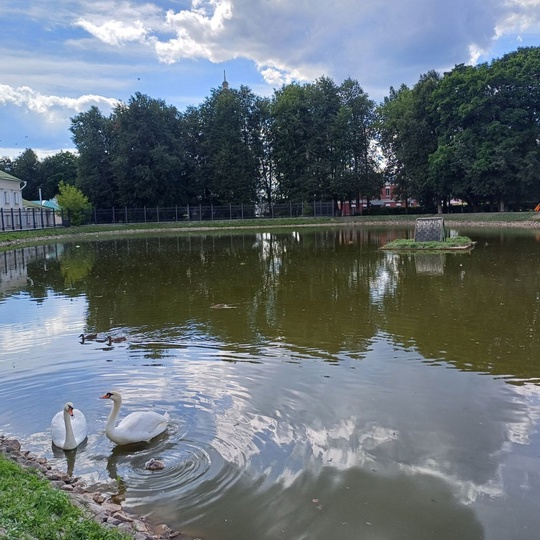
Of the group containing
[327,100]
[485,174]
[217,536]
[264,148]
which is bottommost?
[217,536]

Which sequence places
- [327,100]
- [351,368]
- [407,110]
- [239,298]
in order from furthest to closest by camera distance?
[327,100], [407,110], [239,298], [351,368]

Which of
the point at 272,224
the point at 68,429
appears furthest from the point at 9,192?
the point at 68,429

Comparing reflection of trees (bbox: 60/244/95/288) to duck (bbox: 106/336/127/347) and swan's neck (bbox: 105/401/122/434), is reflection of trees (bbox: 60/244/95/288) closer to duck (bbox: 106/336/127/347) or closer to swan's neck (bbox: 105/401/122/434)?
duck (bbox: 106/336/127/347)

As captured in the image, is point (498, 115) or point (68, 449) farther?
point (498, 115)

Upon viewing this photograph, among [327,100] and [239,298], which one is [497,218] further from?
[239,298]

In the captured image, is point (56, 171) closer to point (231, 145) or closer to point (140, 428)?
point (231, 145)

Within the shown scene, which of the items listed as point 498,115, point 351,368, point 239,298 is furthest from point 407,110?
point 351,368

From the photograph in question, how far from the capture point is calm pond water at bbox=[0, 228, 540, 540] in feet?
14.9

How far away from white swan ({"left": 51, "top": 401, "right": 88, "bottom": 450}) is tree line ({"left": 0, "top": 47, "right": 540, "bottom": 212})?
53742 millimetres

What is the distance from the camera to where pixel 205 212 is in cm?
6769

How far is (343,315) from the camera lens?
1155 cm

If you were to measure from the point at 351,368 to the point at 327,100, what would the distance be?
6228cm

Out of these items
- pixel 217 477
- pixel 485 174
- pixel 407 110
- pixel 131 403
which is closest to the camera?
pixel 217 477

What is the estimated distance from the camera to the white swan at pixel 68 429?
5.71 m
